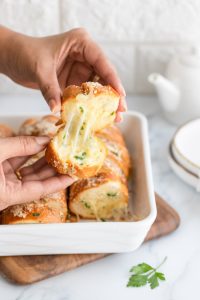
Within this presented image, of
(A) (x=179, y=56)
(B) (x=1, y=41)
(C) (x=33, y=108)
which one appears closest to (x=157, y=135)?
(A) (x=179, y=56)

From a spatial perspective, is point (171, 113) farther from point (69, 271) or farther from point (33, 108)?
point (69, 271)

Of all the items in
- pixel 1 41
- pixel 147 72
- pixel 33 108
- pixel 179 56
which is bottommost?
pixel 33 108

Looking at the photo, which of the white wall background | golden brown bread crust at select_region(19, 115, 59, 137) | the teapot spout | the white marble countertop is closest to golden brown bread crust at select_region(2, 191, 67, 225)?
the white marble countertop

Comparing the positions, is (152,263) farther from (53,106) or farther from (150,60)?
(150,60)

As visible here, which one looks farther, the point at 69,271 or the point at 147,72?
the point at 147,72

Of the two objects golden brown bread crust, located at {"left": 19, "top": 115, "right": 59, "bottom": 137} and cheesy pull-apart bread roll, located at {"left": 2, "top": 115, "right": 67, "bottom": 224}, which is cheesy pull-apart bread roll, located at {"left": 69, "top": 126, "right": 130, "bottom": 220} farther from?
golden brown bread crust, located at {"left": 19, "top": 115, "right": 59, "bottom": 137}

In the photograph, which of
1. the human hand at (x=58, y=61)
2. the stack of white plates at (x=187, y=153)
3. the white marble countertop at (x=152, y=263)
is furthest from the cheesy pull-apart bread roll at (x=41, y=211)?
the stack of white plates at (x=187, y=153)

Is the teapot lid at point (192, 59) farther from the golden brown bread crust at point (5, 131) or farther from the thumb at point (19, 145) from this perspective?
the thumb at point (19, 145)
